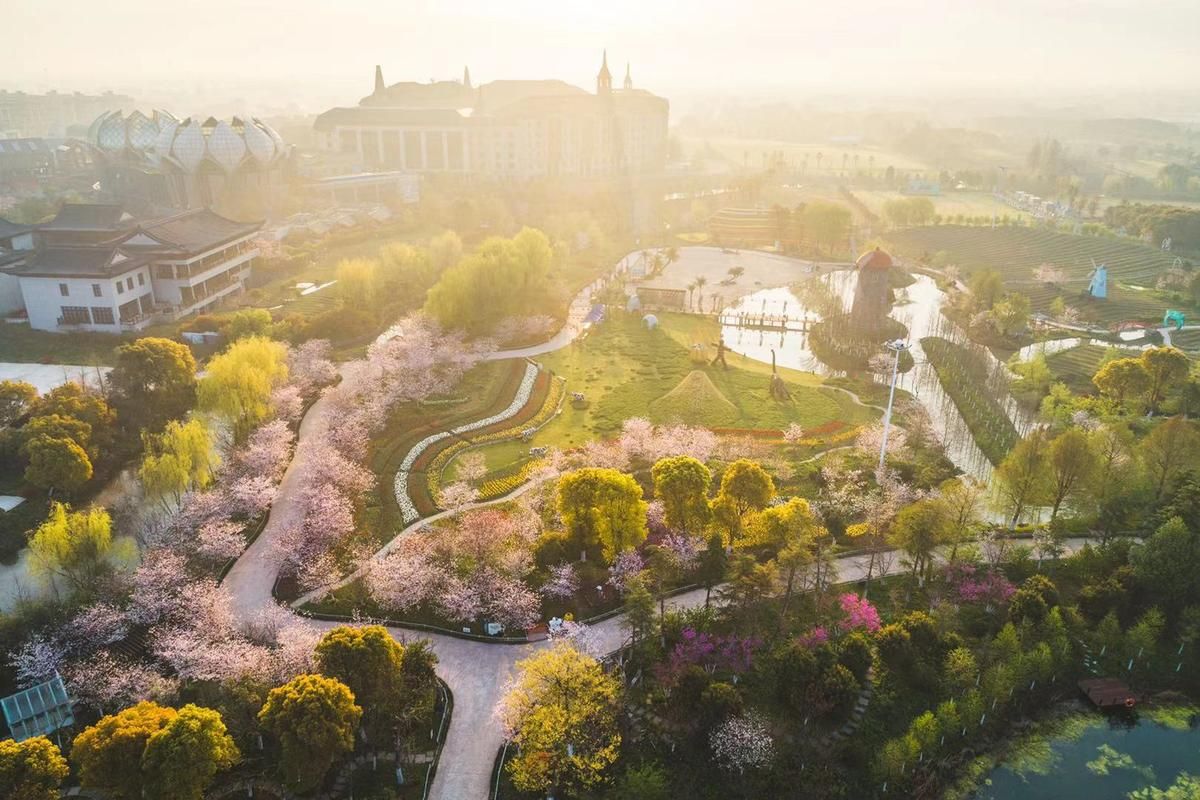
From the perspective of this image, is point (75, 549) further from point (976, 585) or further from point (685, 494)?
point (976, 585)

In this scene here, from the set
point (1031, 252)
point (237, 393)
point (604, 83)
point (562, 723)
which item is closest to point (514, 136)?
point (604, 83)

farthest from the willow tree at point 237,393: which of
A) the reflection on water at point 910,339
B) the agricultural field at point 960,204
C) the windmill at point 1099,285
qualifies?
the agricultural field at point 960,204

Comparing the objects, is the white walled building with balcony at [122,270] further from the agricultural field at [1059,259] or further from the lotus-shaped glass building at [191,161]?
the agricultural field at [1059,259]

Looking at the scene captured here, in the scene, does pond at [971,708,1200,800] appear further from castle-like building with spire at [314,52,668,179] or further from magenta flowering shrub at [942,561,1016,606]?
castle-like building with spire at [314,52,668,179]

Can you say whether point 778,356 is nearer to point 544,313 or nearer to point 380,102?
point 544,313

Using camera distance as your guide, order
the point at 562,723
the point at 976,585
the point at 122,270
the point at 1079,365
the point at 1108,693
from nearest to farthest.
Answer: the point at 562,723 → the point at 1108,693 → the point at 976,585 → the point at 1079,365 → the point at 122,270

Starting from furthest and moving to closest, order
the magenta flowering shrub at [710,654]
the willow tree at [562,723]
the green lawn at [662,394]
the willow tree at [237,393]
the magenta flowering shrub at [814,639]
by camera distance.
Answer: the green lawn at [662,394] < the willow tree at [237,393] < the magenta flowering shrub at [814,639] < the magenta flowering shrub at [710,654] < the willow tree at [562,723]
